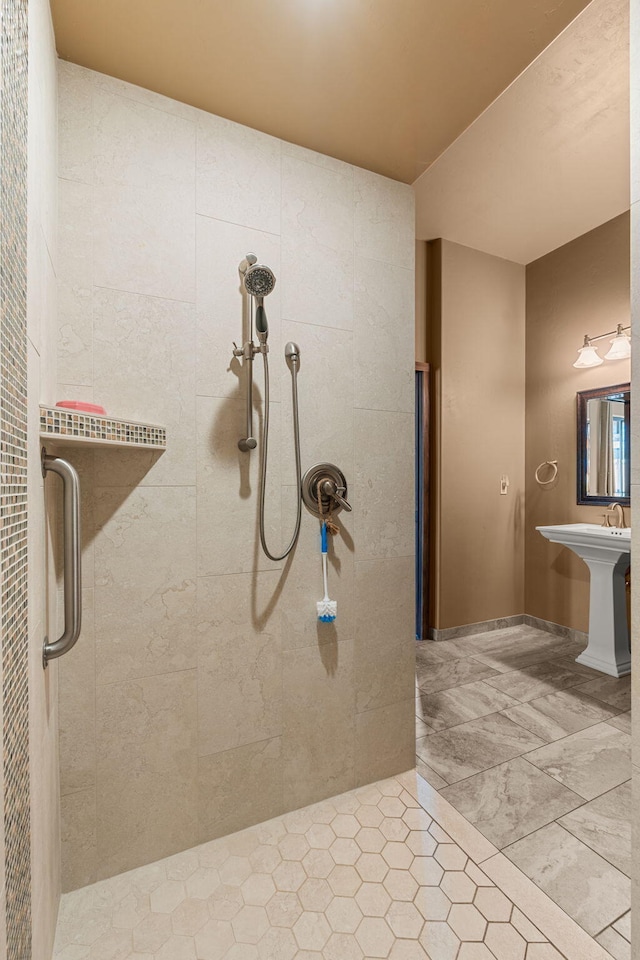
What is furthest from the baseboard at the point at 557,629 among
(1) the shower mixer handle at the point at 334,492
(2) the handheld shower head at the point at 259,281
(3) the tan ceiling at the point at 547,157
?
(2) the handheld shower head at the point at 259,281

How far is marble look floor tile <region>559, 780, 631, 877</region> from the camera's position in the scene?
1.44m

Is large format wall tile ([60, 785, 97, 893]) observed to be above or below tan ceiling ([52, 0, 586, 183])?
below

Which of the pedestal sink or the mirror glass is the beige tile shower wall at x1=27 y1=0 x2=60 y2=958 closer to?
the pedestal sink

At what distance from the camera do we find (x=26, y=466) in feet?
2.60

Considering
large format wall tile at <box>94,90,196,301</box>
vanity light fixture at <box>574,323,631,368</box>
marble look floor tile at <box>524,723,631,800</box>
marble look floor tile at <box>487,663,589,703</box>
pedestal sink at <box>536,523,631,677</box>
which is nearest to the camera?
large format wall tile at <box>94,90,196,301</box>

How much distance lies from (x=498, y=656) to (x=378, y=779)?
1628 millimetres

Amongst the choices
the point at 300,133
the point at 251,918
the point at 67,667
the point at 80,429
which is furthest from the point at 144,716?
the point at 300,133

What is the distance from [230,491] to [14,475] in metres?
0.81

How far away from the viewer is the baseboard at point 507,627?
10.8 ft

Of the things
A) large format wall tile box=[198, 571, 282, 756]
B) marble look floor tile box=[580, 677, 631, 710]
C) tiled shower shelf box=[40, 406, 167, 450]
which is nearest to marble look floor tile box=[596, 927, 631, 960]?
large format wall tile box=[198, 571, 282, 756]

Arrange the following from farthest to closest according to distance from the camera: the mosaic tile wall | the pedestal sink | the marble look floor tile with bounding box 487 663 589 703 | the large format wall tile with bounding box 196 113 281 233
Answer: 1. the pedestal sink
2. the marble look floor tile with bounding box 487 663 589 703
3. the large format wall tile with bounding box 196 113 281 233
4. the mosaic tile wall

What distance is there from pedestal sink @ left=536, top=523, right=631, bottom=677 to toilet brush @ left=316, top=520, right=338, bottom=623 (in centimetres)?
200

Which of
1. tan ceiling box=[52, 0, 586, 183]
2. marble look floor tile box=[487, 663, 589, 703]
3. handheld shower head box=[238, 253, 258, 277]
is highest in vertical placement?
tan ceiling box=[52, 0, 586, 183]

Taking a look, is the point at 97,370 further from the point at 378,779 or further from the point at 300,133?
the point at 378,779
